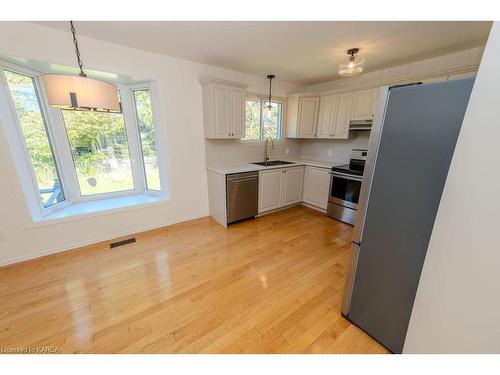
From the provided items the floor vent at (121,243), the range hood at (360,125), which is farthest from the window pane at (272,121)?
the floor vent at (121,243)

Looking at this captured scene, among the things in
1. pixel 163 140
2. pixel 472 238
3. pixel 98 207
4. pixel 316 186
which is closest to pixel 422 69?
pixel 316 186

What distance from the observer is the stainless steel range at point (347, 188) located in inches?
121

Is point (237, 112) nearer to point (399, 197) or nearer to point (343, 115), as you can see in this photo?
point (343, 115)

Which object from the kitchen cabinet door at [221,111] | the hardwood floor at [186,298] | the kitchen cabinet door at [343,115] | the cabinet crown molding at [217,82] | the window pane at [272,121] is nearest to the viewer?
the hardwood floor at [186,298]

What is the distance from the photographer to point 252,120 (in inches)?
153

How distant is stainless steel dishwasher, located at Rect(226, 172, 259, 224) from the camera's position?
3057 mm

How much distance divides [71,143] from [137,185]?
1.03m

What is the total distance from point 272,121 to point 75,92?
3.44m

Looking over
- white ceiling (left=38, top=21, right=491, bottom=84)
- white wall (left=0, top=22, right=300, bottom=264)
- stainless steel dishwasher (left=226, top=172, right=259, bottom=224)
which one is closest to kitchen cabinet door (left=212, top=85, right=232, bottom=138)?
white wall (left=0, top=22, right=300, bottom=264)

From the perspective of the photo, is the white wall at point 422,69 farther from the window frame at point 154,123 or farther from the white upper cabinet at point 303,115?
the window frame at point 154,123

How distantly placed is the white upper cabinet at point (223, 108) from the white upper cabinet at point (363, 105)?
1884mm

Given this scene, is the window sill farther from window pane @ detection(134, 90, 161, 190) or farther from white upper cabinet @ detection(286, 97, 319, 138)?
white upper cabinet @ detection(286, 97, 319, 138)

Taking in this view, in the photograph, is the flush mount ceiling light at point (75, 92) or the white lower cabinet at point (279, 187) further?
the white lower cabinet at point (279, 187)

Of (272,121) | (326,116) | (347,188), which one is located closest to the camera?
(347,188)
